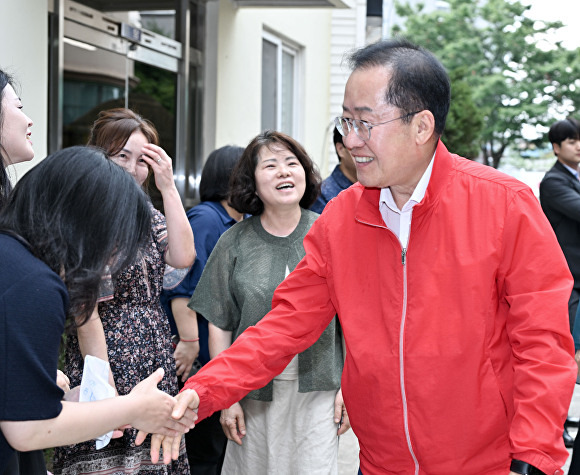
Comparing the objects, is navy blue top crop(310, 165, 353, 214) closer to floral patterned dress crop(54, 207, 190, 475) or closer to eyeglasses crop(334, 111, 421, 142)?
floral patterned dress crop(54, 207, 190, 475)

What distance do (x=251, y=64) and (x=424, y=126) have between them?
25.9 ft

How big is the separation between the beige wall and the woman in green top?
5.48 m

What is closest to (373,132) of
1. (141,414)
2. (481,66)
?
(141,414)

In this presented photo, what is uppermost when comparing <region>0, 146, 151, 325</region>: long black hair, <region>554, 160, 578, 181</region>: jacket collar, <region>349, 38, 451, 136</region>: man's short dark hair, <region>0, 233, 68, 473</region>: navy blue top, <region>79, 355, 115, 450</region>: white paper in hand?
<region>349, 38, 451, 136</region>: man's short dark hair

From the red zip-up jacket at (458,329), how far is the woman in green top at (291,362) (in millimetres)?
1105

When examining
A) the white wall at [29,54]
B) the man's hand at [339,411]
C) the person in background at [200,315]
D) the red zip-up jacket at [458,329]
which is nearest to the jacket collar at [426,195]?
the red zip-up jacket at [458,329]

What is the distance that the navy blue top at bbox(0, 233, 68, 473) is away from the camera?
1984mm

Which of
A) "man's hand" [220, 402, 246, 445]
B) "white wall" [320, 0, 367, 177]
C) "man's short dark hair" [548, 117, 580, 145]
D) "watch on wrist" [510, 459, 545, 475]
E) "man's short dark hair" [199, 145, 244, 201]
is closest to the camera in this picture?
"watch on wrist" [510, 459, 545, 475]

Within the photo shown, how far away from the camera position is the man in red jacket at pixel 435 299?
2.34 meters

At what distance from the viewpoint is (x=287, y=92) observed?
12414 mm

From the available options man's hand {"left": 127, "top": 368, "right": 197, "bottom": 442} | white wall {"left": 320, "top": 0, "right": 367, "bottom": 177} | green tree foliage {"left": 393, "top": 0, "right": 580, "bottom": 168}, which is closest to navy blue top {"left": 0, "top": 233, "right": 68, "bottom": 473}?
man's hand {"left": 127, "top": 368, "right": 197, "bottom": 442}

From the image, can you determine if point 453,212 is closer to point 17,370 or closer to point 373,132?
point 373,132

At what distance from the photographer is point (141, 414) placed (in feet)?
8.12

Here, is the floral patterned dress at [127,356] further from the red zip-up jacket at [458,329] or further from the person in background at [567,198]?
the person in background at [567,198]
